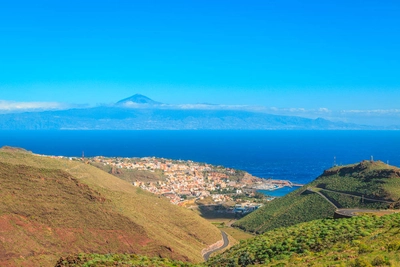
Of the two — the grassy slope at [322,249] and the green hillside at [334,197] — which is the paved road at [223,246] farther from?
the grassy slope at [322,249]

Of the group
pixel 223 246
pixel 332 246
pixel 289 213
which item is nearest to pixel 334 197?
pixel 289 213

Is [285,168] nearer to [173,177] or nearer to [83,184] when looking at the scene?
[173,177]

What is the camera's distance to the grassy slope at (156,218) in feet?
156

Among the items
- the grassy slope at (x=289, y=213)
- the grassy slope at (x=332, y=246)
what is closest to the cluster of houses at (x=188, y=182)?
the grassy slope at (x=289, y=213)

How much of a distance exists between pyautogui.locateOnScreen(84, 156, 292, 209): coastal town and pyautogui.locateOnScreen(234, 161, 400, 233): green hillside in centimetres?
1514

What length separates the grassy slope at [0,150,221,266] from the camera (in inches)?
1876

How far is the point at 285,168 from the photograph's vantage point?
17112 centimetres

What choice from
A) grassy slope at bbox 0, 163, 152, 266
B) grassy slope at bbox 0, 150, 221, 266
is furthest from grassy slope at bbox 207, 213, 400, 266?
grassy slope at bbox 0, 163, 152, 266

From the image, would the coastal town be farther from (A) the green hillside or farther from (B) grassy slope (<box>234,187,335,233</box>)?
(A) the green hillside

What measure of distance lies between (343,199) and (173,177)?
214 ft

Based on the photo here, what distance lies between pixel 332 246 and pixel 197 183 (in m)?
94.3

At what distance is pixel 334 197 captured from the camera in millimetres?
67500

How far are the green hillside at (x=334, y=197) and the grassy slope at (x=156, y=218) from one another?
13046 mm

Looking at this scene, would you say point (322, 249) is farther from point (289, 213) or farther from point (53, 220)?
point (289, 213)
